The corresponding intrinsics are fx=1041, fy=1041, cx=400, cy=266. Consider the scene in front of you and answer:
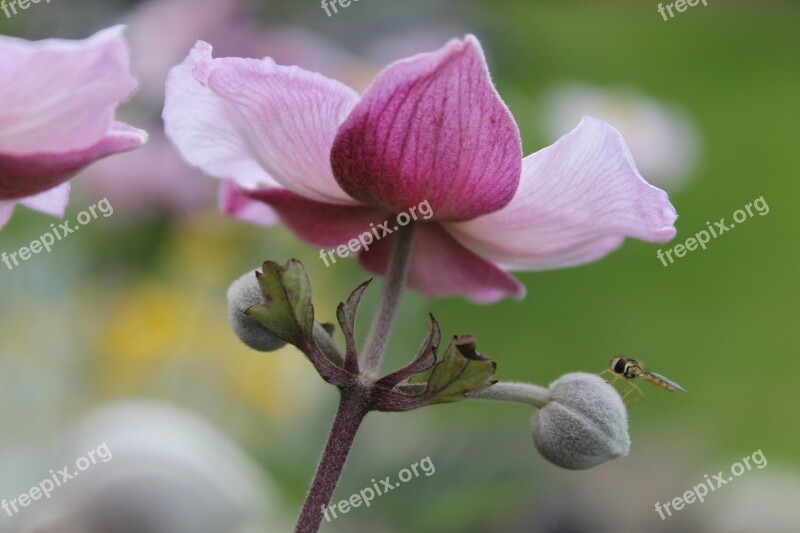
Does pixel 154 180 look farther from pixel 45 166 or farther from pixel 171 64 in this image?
pixel 45 166

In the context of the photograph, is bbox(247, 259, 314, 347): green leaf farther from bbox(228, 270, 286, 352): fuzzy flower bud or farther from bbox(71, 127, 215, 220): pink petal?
bbox(71, 127, 215, 220): pink petal

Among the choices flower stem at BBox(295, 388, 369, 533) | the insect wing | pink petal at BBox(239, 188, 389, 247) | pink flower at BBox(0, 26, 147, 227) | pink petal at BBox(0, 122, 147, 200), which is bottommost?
the insect wing

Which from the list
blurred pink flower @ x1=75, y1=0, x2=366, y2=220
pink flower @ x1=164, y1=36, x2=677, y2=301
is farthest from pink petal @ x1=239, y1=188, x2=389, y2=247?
blurred pink flower @ x1=75, y1=0, x2=366, y2=220

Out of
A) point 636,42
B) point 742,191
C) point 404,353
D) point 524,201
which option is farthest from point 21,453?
point 636,42

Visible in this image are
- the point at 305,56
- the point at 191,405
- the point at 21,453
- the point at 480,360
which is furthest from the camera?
the point at 191,405

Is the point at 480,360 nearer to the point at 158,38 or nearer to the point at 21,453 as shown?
the point at 158,38

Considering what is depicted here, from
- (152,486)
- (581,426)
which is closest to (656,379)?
(581,426)
